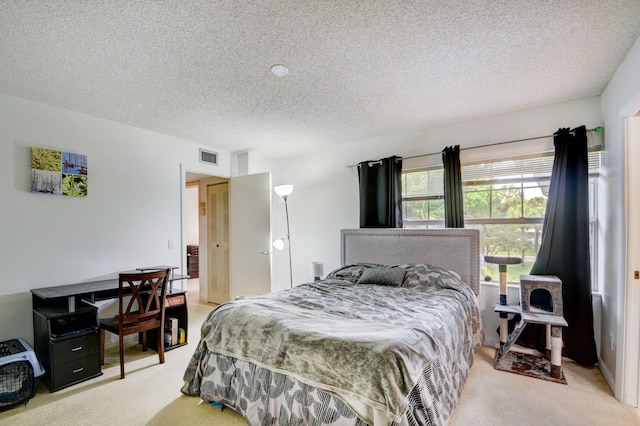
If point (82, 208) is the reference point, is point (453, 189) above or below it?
above

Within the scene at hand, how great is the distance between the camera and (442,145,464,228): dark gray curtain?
11.3 ft

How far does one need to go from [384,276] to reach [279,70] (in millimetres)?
2253

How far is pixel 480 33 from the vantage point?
1.92 m

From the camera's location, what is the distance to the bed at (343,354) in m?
1.54

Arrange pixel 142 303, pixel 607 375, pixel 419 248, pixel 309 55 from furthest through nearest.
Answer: pixel 419 248
pixel 142 303
pixel 607 375
pixel 309 55

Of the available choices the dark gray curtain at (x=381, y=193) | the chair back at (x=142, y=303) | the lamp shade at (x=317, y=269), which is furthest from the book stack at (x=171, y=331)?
the dark gray curtain at (x=381, y=193)

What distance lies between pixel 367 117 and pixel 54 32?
2.65 m

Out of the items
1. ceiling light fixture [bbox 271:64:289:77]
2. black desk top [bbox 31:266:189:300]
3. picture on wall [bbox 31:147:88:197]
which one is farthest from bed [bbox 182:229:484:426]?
picture on wall [bbox 31:147:88:197]

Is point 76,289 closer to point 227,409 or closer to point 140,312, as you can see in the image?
point 140,312

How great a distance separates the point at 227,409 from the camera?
2.18 metres

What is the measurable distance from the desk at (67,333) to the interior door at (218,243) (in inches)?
86.0

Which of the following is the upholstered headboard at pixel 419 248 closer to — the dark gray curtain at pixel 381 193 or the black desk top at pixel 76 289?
the dark gray curtain at pixel 381 193

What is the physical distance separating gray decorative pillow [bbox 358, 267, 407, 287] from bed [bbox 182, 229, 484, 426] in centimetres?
16

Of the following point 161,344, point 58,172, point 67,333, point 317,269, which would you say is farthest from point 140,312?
point 317,269
